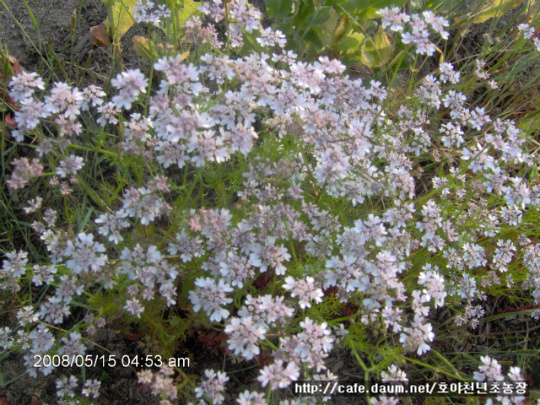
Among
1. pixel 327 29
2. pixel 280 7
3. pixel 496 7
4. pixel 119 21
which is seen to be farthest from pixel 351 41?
pixel 119 21

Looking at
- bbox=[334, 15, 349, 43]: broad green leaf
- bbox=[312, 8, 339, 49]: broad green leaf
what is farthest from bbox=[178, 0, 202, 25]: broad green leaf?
bbox=[334, 15, 349, 43]: broad green leaf

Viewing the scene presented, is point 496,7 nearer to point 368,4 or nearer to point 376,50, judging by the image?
point 368,4

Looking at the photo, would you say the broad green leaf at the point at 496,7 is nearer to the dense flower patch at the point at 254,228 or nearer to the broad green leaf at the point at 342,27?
the broad green leaf at the point at 342,27

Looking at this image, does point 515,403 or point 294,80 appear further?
point 294,80

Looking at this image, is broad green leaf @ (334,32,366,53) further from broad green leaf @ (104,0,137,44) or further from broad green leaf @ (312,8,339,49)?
broad green leaf @ (104,0,137,44)

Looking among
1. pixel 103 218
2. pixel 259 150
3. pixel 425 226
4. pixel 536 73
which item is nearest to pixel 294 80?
pixel 259 150

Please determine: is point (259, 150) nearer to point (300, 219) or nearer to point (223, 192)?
point (223, 192)
